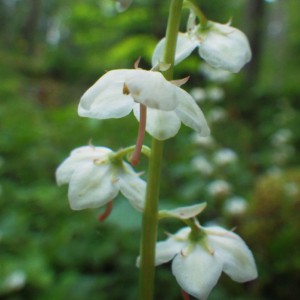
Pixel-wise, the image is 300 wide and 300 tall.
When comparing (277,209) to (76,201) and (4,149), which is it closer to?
(76,201)

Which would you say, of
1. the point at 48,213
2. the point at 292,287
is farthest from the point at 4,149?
the point at 292,287

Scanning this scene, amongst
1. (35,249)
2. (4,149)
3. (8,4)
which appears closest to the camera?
(35,249)

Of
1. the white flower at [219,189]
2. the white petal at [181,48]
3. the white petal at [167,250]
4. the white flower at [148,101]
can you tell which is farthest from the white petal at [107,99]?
the white flower at [219,189]

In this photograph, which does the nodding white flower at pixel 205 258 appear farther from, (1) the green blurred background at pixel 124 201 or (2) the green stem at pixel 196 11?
(1) the green blurred background at pixel 124 201

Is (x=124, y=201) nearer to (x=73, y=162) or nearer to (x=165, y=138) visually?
(x=73, y=162)

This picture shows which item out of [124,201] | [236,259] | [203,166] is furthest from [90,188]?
[203,166]

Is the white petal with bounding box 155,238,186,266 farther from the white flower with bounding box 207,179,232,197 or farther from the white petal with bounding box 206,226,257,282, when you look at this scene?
the white flower with bounding box 207,179,232,197
